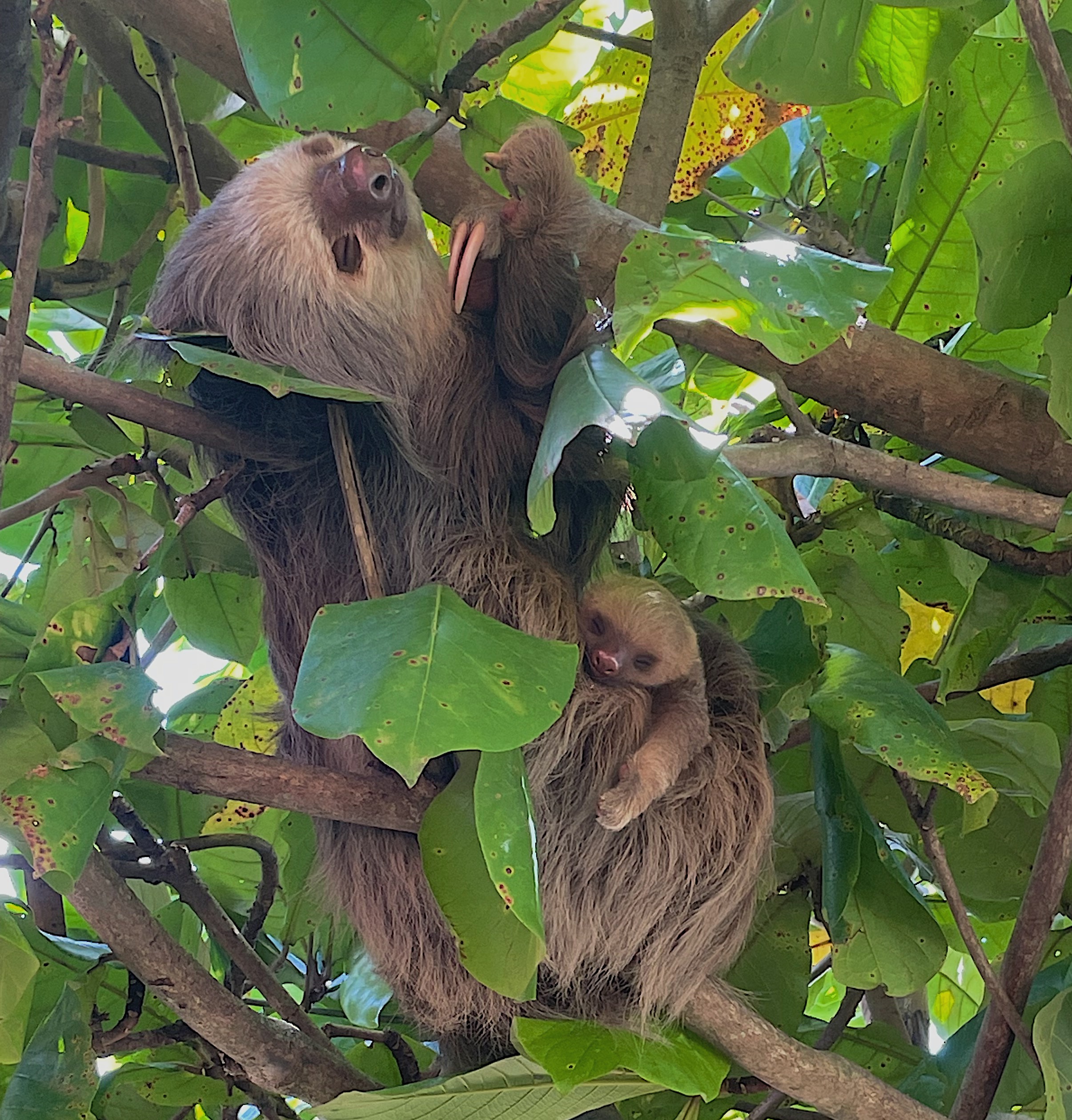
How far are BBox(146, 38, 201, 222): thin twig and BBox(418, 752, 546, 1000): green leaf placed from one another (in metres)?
1.07

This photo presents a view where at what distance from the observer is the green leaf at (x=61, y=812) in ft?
4.44

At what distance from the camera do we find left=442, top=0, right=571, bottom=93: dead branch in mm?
1554

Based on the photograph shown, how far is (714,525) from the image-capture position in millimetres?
1468

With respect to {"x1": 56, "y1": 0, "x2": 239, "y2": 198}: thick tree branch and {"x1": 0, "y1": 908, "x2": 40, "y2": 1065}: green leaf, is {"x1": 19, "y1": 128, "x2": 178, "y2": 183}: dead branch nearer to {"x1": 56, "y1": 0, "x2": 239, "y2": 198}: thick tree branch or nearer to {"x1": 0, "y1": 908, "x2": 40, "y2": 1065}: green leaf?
{"x1": 56, "y1": 0, "x2": 239, "y2": 198}: thick tree branch

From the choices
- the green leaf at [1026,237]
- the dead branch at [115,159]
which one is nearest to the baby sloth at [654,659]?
the green leaf at [1026,237]

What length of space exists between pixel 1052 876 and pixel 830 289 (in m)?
0.85

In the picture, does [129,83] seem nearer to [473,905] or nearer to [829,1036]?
[473,905]

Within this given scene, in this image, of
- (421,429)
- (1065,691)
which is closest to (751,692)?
(1065,691)

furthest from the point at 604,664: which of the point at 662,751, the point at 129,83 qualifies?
the point at 129,83

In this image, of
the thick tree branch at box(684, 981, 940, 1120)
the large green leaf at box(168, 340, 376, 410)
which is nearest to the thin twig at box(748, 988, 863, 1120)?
the thick tree branch at box(684, 981, 940, 1120)

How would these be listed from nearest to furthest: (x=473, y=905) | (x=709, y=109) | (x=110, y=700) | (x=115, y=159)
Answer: (x=110, y=700), (x=473, y=905), (x=115, y=159), (x=709, y=109)

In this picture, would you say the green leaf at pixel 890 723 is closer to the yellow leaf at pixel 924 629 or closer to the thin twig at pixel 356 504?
the thin twig at pixel 356 504

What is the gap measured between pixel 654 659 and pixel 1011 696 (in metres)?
0.86

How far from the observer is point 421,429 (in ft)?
6.67
